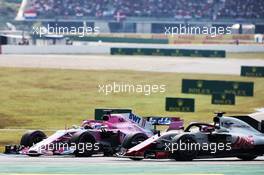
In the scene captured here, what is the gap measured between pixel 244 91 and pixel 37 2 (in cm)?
8595

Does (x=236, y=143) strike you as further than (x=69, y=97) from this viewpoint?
No

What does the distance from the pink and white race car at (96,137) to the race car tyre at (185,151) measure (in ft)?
6.08

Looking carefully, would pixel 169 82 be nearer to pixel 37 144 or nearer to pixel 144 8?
pixel 37 144

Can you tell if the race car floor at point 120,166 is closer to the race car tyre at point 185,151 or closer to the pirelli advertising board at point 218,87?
the race car tyre at point 185,151

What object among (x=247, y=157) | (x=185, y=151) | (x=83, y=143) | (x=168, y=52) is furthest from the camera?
(x=168, y=52)

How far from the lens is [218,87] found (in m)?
51.2

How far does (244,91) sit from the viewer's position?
5184 centimetres

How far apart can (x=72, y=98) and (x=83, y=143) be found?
1035 inches

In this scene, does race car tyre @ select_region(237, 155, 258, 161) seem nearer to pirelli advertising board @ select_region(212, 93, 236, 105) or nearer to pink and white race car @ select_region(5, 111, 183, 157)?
pink and white race car @ select_region(5, 111, 183, 157)

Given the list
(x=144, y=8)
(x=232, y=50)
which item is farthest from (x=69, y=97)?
(x=144, y=8)

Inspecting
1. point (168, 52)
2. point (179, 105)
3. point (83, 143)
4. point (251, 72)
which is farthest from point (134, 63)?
point (83, 143)

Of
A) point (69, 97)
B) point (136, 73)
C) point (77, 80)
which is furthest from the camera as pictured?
point (136, 73)

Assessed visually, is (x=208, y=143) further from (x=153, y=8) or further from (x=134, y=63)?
(x=153, y=8)

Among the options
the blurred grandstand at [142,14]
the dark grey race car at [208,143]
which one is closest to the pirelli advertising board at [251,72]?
the dark grey race car at [208,143]
